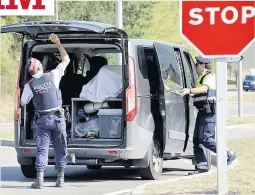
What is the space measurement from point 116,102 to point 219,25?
4.13 meters

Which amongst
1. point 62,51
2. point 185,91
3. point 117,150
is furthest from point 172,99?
point 62,51

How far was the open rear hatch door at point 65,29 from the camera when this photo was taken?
441 inches

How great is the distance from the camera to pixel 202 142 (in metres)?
12.4

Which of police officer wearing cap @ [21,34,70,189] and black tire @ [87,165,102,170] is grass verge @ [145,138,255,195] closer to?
police officer wearing cap @ [21,34,70,189]

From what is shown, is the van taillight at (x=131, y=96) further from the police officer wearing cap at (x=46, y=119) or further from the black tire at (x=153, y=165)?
the police officer wearing cap at (x=46, y=119)

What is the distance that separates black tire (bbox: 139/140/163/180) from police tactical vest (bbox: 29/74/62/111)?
1735 millimetres

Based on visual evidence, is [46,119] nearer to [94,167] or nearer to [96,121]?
[96,121]

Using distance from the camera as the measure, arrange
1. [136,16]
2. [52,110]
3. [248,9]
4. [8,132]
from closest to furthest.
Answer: [248,9]
[52,110]
[8,132]
[136,16]

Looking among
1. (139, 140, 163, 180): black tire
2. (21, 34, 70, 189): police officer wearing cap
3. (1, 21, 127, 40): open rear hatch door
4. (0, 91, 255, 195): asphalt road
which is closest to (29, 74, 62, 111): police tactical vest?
(21, 34, 70, 189): police officer wearing cap

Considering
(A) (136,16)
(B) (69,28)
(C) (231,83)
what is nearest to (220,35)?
(B) (69,28)

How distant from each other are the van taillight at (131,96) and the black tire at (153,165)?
75cm

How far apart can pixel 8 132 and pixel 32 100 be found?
12748 millimetres

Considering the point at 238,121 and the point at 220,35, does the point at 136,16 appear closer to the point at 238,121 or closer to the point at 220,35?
the point at 238,121

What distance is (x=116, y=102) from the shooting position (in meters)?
12.3
